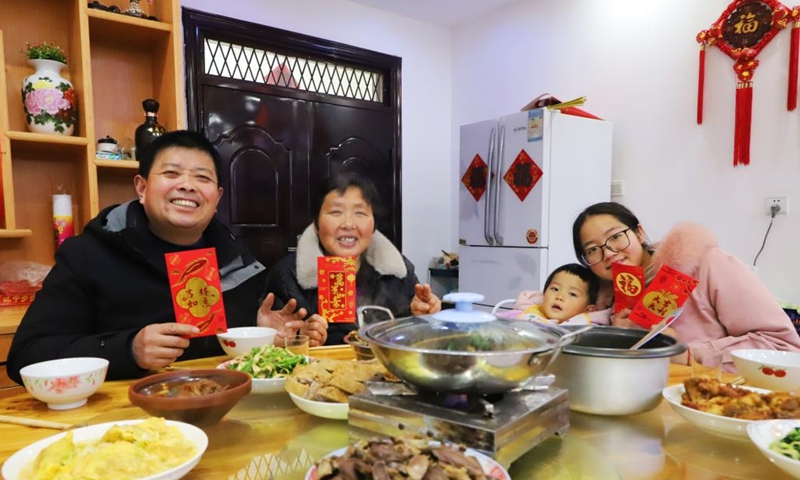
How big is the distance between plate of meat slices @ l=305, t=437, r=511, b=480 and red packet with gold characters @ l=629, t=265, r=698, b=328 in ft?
2.34

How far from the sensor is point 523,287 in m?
3.44

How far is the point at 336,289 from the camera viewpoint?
157 cm

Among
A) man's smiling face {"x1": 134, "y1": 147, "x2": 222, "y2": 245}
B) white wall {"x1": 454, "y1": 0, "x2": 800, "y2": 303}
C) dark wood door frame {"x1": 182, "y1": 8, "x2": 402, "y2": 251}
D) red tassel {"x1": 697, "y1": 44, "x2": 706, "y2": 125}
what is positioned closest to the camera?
man's smiling face {"x1": 134, "y1": 147, "x2": 222, "y2": 245}

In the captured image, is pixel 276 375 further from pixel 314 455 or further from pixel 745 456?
pixel 745 456

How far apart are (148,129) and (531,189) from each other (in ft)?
7.64

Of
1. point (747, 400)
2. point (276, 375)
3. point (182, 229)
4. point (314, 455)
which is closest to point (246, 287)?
point (182, 229)

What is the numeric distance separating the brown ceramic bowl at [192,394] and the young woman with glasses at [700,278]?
1094 mm

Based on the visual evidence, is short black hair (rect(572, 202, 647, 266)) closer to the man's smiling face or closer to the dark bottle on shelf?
the man's smiling face

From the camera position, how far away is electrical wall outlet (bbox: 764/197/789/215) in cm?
269

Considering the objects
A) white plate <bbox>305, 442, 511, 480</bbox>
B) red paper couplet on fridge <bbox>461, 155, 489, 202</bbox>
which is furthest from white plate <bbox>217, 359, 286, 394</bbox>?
red paper couplet on fridge <bbox>461, 155, 489, 202</bbox>

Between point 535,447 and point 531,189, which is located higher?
point 531,189

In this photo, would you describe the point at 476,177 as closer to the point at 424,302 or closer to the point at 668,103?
the point at 668,103

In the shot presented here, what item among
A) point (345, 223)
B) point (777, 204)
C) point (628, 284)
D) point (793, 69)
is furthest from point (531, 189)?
point (628, 284)

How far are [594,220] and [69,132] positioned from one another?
2302 millimetres
